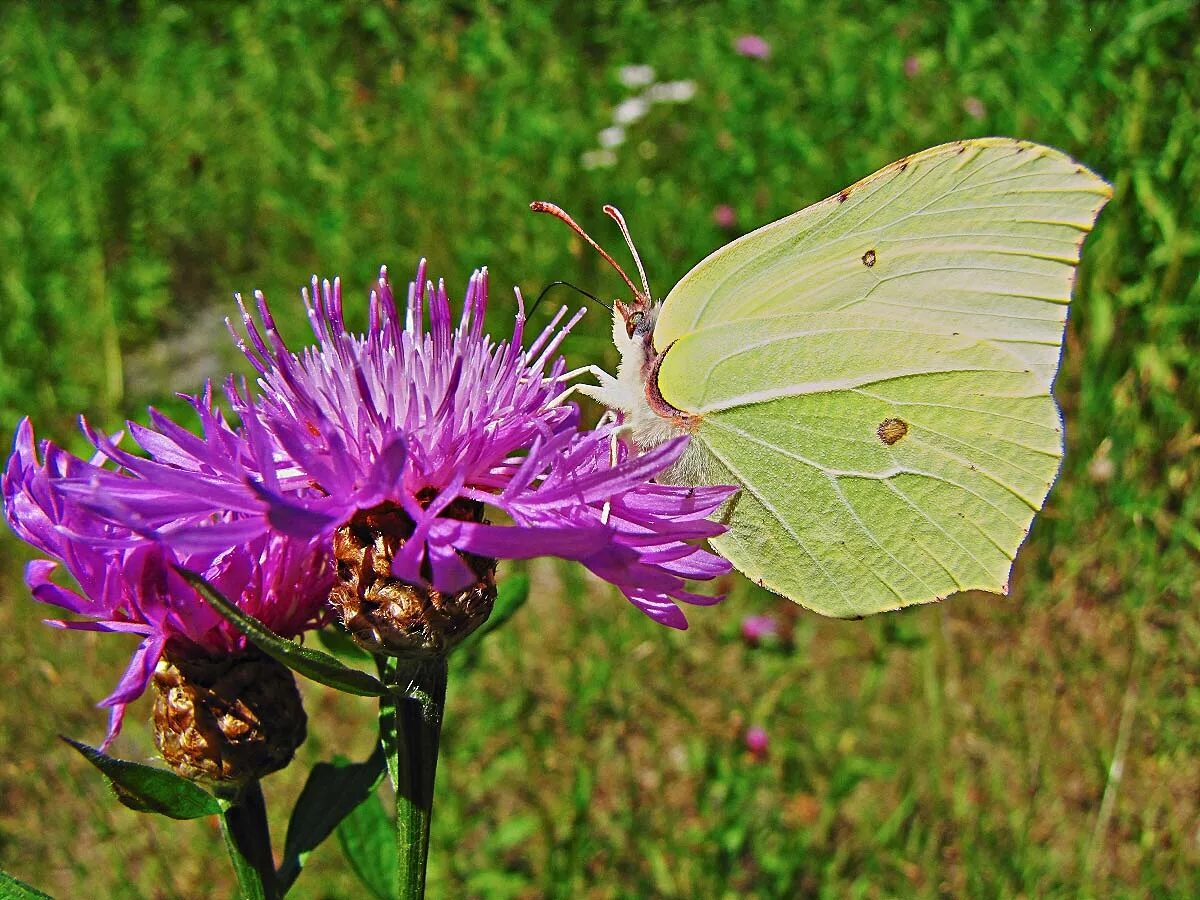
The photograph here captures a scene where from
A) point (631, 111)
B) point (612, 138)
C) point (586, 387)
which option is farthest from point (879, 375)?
point (631, 111)

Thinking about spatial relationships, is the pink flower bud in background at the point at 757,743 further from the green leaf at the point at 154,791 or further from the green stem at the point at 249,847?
the green leaf at the point at 154,791

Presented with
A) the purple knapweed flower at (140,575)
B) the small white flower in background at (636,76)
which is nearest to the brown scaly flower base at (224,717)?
the purple knapweed flower at (140,575)

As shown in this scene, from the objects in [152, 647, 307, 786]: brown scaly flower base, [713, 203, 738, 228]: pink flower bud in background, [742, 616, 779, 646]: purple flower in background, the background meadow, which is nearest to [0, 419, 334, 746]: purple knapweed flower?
[152, 647, 307, 786]: brown scaly flower base

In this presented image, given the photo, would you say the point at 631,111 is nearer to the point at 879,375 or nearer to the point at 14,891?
the point at 879,375

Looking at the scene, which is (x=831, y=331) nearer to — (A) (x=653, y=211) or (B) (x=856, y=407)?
(B) (x=856, y=407)

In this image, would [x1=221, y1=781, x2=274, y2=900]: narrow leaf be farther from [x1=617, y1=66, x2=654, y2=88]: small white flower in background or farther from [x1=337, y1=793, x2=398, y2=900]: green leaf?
[x1=617, y1=66, x2=654, y2=88]: small white flower in background

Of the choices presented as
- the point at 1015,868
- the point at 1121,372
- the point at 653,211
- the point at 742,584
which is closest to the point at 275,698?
the point at 1015,868
